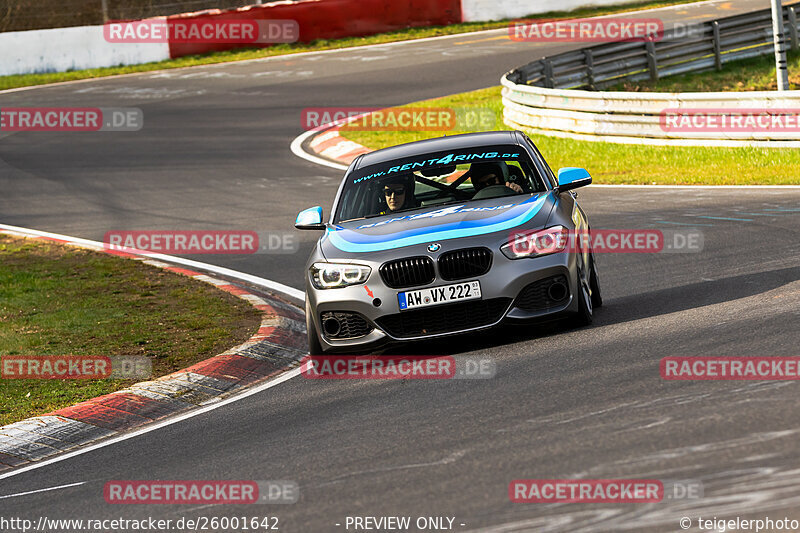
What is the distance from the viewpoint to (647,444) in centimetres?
553

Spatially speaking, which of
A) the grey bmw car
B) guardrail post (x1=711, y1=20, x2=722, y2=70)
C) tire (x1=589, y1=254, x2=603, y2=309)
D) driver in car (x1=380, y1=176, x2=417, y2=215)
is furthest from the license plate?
guardrail post (x1=711, y1=20, x2=722, y2=70)

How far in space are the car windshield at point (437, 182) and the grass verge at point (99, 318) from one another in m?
1.56

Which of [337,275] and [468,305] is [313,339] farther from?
[468,305]

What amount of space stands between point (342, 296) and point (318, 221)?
A: 1193 mm

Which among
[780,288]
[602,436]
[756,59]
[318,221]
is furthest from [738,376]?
[756,59]

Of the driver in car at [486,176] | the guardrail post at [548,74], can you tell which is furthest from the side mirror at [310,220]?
the guardrail post at [548,74]

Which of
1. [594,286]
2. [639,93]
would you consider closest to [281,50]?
[639,93]

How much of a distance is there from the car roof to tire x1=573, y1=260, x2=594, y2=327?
166 centimetres

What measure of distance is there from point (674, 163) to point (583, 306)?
992cm

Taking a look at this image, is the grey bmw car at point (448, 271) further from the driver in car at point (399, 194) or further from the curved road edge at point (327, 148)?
the curved road edge at point (327, 148)

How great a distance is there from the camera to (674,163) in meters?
17.7

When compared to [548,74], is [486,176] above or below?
above

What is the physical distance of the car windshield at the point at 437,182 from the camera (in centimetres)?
921

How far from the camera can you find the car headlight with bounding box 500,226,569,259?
8078mm
